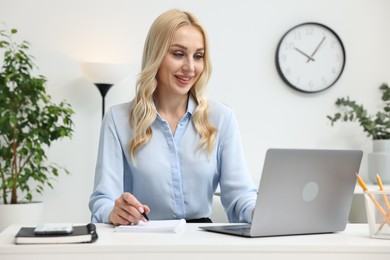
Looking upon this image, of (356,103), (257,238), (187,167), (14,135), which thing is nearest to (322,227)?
(257,238)

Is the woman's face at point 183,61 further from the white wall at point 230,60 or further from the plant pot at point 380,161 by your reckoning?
the plant pot at point 380,161

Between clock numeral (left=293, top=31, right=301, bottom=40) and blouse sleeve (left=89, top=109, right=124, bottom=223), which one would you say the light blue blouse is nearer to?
blouse sleeve (left=89, top=109, right=124, bottom=223)

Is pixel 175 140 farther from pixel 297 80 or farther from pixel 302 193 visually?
pixel 297 80

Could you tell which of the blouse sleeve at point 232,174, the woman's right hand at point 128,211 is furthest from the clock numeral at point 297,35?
the woman's right hand at point 128,211

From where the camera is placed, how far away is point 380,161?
4.36m

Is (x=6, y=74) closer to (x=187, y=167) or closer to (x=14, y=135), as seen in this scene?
(x=14, y=135)

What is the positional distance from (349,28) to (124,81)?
1670 mm

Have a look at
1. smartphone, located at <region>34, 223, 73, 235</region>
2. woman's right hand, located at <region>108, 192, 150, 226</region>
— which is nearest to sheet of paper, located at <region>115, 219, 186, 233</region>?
woman's right hand, located at <region>108, 192, 150, 226</region>

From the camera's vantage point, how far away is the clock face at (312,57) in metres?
4.68

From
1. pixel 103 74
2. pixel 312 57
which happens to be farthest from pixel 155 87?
pixel 312 57

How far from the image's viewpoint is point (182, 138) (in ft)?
7.95

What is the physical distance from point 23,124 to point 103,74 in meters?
0.61

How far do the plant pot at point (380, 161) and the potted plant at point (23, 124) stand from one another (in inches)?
79.0

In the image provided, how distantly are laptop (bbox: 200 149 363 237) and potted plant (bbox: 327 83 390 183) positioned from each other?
2604mm
